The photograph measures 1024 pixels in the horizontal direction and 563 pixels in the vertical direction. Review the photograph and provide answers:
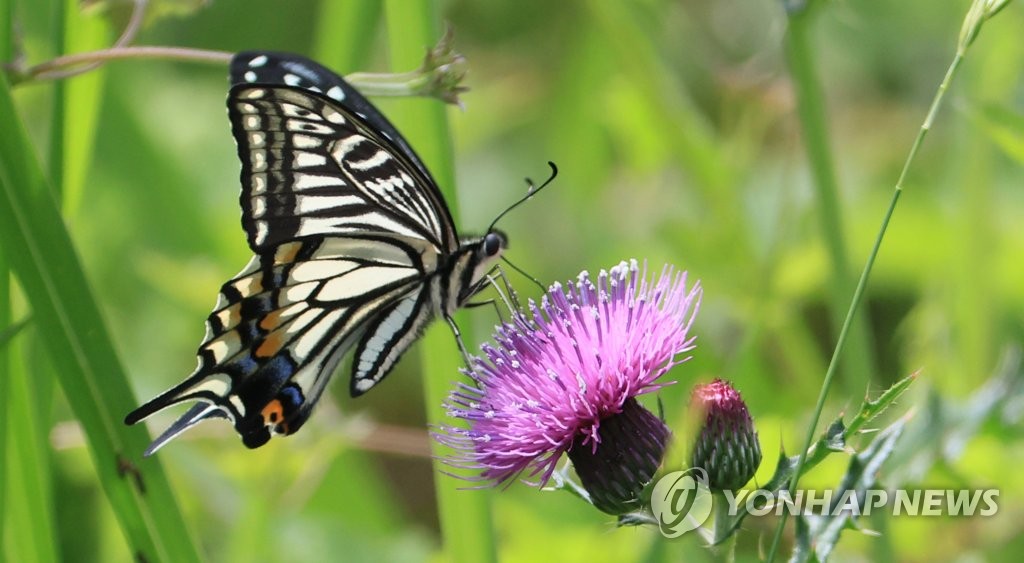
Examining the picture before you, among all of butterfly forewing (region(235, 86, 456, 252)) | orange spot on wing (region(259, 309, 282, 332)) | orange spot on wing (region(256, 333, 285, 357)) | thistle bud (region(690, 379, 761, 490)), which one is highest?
butterfly forewing (region(235, 86, 456, 252))

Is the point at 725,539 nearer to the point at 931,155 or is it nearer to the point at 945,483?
the point at 945,483

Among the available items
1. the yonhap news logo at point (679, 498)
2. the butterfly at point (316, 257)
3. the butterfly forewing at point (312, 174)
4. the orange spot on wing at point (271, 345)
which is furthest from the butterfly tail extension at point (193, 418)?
the yonhap news logo at point (679, 498)

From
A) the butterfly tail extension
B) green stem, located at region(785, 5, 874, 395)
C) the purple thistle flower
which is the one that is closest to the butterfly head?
→ the purple thistle flower

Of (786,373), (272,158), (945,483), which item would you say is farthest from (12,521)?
(786,373)

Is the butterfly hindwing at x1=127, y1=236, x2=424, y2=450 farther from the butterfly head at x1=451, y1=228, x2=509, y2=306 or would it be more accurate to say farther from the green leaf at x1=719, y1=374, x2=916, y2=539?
the green leaf at x1=719, y1=374, x2=916, y2=539

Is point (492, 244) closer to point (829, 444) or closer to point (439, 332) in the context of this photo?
point (439, 332)

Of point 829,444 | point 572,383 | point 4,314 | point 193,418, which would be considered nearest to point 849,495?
point 829,444

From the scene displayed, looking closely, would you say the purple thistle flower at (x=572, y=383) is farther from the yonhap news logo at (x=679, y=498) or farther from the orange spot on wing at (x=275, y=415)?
the orange spot on wing at (x=275, y=415)
